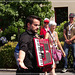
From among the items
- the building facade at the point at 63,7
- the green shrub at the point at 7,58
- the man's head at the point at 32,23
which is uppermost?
the man's head at the point at 32,23

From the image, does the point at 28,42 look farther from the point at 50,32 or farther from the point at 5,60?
the point at 5,60

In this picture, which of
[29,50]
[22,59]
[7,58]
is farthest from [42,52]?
[7,58]

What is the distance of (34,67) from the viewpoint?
3.42 metres

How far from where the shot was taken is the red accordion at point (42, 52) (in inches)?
131

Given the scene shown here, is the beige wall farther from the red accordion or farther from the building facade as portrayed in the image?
the red accordion

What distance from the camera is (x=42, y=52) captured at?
3436mm

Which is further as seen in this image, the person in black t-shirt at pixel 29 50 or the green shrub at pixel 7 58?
the green shrub at pixel 7 58

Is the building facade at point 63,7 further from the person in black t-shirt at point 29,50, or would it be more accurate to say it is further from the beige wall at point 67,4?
the person in black t-shirt at point 29,50

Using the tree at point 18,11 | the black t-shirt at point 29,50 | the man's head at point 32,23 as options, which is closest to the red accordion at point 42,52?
the black t-shirt at point 29,50

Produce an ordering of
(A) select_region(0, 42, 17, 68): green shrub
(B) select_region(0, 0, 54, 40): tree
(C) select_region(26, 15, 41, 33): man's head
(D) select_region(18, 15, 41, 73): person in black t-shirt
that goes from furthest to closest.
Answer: (B) select_region(0, 0, 54, 40): tree
(A) select_region(0, 42, 17, 68): green shrub
(C) select_region(26, 15, 41, 33): man's head
(D) select_region(18, 15, 41, 73): person in black t-shirt

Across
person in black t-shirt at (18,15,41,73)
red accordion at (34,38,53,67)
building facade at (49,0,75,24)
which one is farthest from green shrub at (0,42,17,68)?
building facade at (49,0,75,24)

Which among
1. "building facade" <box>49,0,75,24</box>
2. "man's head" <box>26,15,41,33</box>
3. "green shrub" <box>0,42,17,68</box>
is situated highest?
"man's head" <box>26,15,41,33</box>

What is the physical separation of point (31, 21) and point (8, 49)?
15.9 ft

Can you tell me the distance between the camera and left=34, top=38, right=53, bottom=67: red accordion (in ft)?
10.9
